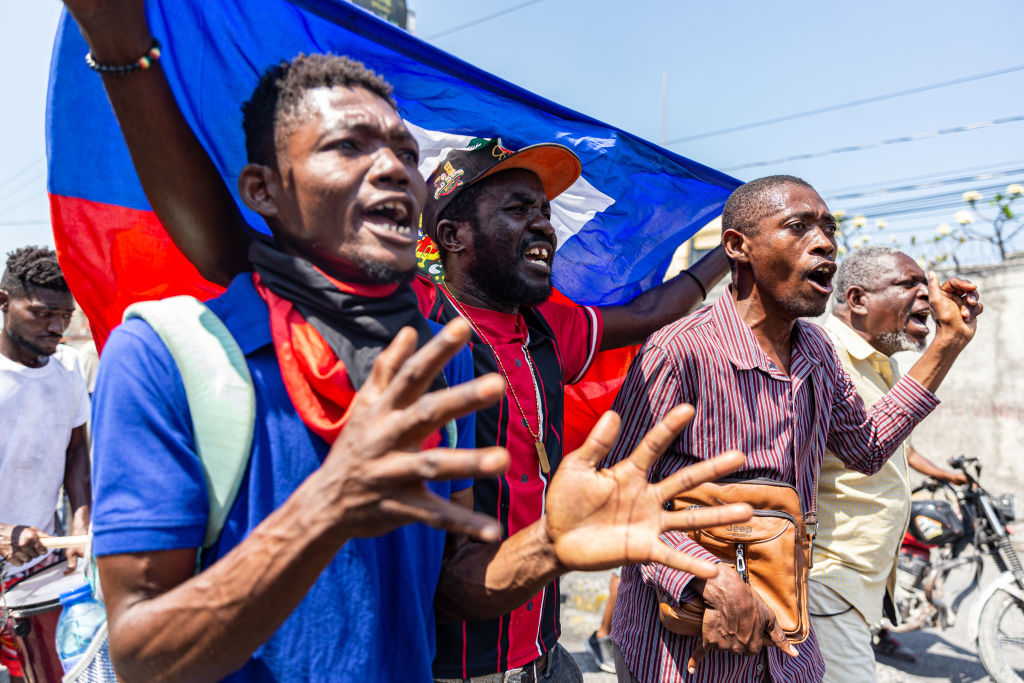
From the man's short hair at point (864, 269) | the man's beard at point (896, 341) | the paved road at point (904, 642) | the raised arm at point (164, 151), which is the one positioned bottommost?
the paved road at point (904, 642)

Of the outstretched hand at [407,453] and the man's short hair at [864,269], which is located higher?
the outstretched hand at [407,453]

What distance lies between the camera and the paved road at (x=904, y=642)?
4.82 m

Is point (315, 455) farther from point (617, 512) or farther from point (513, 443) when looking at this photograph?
point (513, 443)

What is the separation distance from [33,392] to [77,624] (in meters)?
1.77

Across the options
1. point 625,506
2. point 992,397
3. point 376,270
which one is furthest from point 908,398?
point 992,397

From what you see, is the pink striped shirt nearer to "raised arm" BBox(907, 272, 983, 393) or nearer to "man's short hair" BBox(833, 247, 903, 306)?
"raised arm" BBox(907, 272, 983, 393)

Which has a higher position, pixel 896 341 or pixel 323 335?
pixel 323 335

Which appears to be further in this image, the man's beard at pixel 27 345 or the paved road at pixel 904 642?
the paved road at pixel 904 642

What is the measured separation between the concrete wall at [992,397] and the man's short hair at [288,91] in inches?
384

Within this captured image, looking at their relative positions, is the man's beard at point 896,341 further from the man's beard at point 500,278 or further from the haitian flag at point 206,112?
the man's beard at point 500,278

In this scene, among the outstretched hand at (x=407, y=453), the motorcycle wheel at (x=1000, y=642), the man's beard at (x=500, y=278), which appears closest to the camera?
the outstretched hand at (x=407, y=453)

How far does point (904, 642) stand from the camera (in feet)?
17.9

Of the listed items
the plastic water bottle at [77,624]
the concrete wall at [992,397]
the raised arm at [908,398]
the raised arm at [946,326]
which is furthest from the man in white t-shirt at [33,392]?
the concrete wall at [992,397]

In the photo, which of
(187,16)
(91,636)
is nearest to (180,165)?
(187,16)
